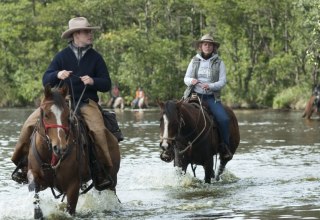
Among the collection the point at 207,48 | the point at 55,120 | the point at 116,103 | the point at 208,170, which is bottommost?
the point at 116,103

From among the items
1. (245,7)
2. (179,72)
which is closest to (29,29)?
(179,72)

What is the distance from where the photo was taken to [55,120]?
11.1 meters

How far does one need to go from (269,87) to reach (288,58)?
257 centimetres

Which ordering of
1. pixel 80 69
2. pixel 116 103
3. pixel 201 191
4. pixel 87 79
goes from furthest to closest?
pixel 116 103 → pixel 201 191 → pixel 80 69 → pixel 87 79

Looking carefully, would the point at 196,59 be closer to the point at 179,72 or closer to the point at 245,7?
the point at 245,7

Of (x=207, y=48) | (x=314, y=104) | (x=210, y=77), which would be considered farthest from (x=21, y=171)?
(x=314, y=104)

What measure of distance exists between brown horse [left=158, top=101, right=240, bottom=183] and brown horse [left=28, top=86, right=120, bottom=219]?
3.09m

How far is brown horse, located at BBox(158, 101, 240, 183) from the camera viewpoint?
48.9ft

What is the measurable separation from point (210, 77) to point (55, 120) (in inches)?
242

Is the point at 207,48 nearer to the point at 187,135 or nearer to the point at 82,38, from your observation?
the point at 187,135

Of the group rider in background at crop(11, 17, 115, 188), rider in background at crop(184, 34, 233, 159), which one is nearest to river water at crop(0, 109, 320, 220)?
rider in background at crop(11, 17, 115, 188)

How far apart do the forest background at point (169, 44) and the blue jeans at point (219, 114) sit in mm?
33431

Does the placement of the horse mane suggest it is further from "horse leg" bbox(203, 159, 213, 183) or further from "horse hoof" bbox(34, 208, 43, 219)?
"horse hoof" bbox(34, 208, 43, 219)

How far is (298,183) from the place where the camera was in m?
15.8
